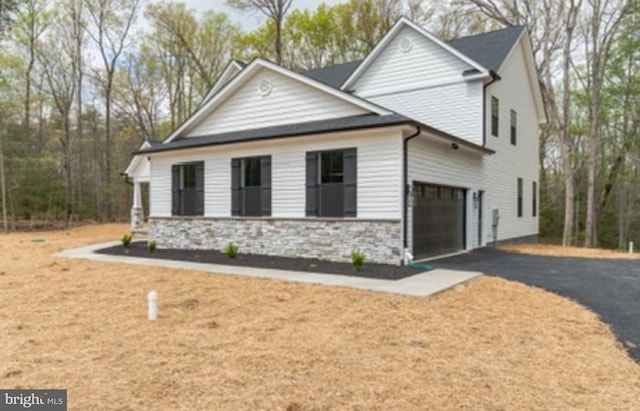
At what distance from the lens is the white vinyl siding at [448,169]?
9.98 meters

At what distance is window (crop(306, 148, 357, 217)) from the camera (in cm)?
1002

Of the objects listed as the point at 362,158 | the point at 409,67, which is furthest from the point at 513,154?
the point at 362,158

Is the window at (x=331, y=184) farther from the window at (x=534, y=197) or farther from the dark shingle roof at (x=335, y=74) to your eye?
the window at (x=534, y=197)

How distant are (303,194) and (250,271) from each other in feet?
8.71

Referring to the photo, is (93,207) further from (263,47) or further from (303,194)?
(303,194)

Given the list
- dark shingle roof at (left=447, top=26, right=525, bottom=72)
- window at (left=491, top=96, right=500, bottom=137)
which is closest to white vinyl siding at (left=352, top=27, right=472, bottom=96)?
dark shingle roof at (left=447, top=26, right=525, bottom=72)

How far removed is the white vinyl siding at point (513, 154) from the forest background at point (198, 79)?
1465 millimetres

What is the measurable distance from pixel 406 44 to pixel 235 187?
7829 millimetres

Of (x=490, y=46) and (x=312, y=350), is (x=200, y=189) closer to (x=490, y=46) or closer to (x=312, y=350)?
(x=312, y=350)

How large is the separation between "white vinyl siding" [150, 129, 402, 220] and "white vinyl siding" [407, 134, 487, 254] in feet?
1.95


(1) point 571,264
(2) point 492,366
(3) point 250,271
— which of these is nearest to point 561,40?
(1) point 571,264

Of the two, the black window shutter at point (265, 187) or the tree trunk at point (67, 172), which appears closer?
the black window shutter at point (265, 187)

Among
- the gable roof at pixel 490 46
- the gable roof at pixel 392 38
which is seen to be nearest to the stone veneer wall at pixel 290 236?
the gable roof at pixel 392 38

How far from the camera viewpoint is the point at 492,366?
12.9ft
